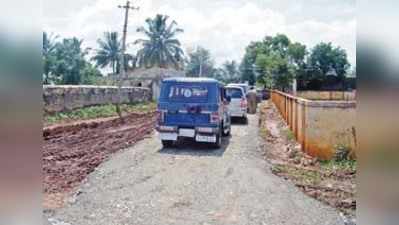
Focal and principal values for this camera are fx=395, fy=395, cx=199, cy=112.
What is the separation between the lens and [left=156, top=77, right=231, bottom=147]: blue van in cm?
533

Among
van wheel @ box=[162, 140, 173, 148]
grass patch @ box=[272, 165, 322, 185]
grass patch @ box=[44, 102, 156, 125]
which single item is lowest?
grass patch @ box=[272, 165, 322, 185]

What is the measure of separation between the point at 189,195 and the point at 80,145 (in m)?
3.22

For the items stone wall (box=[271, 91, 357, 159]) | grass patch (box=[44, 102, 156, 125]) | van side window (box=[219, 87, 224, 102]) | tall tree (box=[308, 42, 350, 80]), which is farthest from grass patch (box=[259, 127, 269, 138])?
tall tree (box=[308, 42, 350, 80])

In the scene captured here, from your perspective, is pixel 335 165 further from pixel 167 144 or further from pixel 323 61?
pixel 167 144

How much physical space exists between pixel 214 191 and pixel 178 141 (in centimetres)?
252

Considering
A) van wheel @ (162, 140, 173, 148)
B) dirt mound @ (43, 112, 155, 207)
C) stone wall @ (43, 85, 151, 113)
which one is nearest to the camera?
dirt mound @ (43, 112, 155, 207)

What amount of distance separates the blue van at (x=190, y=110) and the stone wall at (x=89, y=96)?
3.26 m

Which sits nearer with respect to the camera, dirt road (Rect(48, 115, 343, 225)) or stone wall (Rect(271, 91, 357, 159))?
dirt road (Rect(48, 115, 343, 225))

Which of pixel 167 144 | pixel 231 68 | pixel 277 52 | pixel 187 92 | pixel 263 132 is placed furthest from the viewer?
pixel 263 132

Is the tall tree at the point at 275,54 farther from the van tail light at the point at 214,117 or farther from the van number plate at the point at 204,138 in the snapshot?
the van number plate at the point at 204,138

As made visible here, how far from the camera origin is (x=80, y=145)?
6078mm

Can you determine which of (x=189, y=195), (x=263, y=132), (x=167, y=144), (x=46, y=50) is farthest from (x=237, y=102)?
(x=46, y=50)

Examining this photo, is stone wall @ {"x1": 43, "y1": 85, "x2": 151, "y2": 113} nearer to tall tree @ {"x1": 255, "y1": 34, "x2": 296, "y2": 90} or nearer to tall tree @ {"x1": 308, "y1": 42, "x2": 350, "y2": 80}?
tall tree @ {"x1": 255, "y1": 34, "x2": 296, "y2": 90}

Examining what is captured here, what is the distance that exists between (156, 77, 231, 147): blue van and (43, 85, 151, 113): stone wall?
326 centimetres
